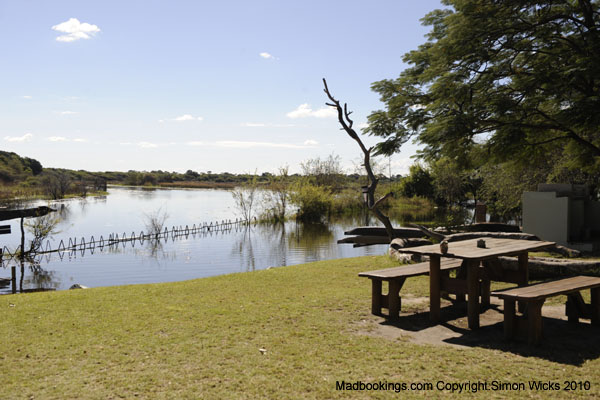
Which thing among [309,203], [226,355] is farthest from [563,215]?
[309,203]

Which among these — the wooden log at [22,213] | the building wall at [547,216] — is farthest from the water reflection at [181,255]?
the building wall at [547,216]

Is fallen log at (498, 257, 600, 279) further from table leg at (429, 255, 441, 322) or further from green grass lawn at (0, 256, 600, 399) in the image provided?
green grass lawn at (0, 256, 600, 399)

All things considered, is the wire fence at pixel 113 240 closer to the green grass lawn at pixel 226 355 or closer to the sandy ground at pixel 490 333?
the green grass lawn at pixel 226 355

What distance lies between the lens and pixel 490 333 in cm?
602

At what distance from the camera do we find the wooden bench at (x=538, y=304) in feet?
17.8

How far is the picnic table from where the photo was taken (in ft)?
20.1

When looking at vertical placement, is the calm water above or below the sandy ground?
below

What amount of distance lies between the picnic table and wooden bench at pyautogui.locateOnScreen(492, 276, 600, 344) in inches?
19.1

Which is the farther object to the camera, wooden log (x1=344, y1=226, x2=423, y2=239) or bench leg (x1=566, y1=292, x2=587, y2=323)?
wooden log (x1=344, y1=226, x2=423, y2=239)

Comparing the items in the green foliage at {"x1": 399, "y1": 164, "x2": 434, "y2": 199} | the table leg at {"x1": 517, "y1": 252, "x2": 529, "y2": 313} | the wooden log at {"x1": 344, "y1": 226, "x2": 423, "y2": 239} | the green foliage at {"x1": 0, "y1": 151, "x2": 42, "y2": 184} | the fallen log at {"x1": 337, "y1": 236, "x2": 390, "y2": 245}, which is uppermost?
the green foliage at {"x1": 0, "y1": 151, "x2": 42, "y2": 184}

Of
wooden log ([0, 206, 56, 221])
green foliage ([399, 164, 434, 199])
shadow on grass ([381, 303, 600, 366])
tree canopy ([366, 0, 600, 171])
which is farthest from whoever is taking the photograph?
green foliage ([399, 164, 434, 199])

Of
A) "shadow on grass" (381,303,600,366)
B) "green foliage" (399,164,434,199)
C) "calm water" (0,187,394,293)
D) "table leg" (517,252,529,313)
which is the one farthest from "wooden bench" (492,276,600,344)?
"green foliage" (399,164,434,199)

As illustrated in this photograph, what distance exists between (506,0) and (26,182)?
87598mm

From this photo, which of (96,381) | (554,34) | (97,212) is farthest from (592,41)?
(97,212)
